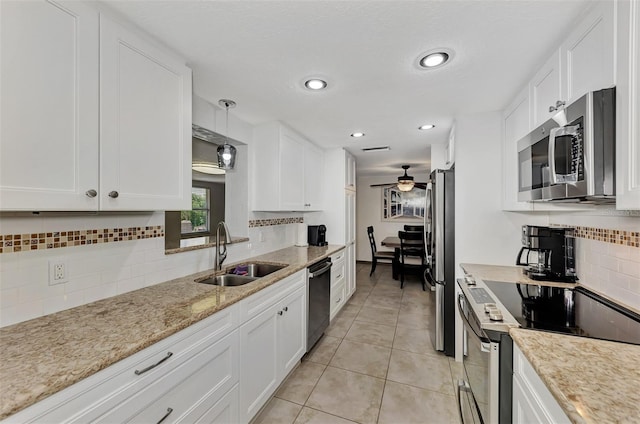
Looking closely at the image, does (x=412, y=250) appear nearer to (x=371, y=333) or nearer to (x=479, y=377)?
(x=371, y=333)

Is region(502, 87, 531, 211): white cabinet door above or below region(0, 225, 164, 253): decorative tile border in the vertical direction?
above

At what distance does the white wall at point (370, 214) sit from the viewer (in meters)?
6.95

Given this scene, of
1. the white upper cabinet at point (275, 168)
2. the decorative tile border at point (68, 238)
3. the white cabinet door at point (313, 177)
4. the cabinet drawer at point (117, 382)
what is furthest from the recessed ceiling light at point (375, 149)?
the cabinet drawer at point (117, 382)

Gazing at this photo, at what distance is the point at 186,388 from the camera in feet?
4.07

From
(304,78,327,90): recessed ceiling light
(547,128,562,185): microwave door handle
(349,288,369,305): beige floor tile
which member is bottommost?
(349,288,369,305): beige floor tile

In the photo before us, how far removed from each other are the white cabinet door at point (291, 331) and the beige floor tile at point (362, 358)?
0.41 m

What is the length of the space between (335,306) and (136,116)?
9.49 ft

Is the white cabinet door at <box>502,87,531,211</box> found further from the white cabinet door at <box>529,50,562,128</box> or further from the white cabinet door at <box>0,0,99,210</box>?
the white cabinet door at <box>0,0,99,210</box>

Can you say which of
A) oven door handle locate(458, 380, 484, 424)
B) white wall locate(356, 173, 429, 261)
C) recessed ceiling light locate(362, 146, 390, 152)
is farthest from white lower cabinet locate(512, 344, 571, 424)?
white wall locate(356, 173, 429, 261)

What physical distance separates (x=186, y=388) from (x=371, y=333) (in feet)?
7.54

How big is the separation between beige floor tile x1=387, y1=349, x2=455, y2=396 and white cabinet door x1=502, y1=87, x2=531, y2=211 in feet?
4.93

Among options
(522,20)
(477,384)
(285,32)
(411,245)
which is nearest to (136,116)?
(285,32)

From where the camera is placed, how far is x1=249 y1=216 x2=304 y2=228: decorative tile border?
288 centimetres

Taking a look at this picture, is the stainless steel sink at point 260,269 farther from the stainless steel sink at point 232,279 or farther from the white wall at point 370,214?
the white wall at point 370,214
